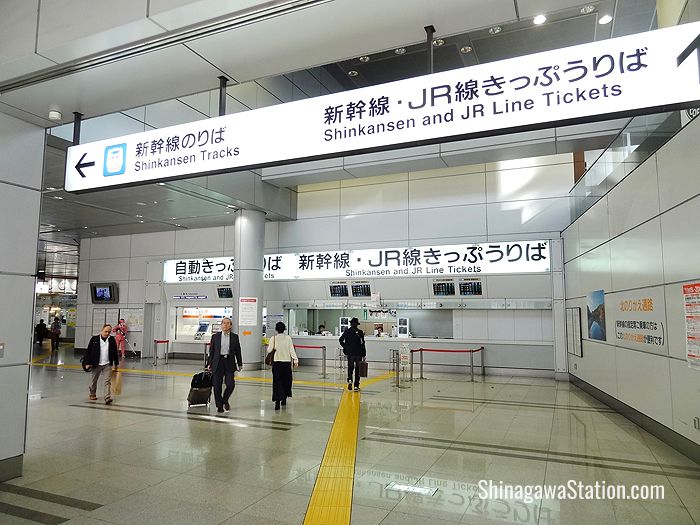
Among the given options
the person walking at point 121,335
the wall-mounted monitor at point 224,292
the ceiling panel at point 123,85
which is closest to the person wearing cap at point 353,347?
the ceiling panel at point 123,85

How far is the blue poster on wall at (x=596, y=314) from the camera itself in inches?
300

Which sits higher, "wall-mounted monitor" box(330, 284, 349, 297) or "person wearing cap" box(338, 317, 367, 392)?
"wall-mounted monitor" box(330, 284, 349, 297)

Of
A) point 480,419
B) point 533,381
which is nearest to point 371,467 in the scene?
point 480,419

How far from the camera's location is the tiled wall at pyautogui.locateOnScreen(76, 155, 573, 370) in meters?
11.3

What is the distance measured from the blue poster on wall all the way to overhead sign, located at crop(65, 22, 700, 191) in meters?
5.84

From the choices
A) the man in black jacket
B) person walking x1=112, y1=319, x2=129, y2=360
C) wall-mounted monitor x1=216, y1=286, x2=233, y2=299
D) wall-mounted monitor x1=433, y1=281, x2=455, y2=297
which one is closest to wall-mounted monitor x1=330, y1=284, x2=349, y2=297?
wall-mounted monitor x1=433, y1=281, x2=455, y2=297

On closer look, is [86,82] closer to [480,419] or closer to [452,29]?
[452,29]

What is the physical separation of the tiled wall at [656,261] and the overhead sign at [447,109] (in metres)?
2.63

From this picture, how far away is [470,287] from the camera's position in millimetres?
11797

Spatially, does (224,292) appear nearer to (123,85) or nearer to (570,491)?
(123,85)

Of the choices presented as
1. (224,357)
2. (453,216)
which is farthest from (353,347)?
(453,216)

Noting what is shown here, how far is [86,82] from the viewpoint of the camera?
3881mm

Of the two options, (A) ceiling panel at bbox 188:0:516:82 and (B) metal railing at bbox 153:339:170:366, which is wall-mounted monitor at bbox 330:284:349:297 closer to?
(B) metal railing at bbox 153:339:170:366

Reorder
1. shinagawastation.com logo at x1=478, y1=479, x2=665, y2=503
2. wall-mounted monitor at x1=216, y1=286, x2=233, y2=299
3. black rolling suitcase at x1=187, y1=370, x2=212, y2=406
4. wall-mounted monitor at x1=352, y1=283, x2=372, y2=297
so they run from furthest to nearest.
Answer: wall-mounted monitor at x1=216, y1=286, x2=233, y2=299, wall-mounted monitor at x1=352, y1=283, x2=372, y2=297, black rolling suitcase at x1=187, y1=370, x2=212, y2=406, shinagawastation.com logo at x1=478, y1=479, x2=665, y2=503
